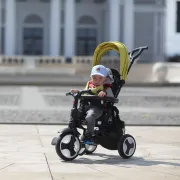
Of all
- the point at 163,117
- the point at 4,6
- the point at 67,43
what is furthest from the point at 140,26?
the point at 163,117

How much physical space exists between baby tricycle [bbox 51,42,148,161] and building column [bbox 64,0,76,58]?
48967mm

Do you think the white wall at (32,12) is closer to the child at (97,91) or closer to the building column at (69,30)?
the building column at (69,30)

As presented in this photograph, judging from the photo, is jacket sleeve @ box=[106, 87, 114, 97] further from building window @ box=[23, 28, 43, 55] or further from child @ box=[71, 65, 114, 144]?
building window @ box=[23, 28, 43, 55]

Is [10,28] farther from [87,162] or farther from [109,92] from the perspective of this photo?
[87,162]

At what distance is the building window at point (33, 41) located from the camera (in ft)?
203

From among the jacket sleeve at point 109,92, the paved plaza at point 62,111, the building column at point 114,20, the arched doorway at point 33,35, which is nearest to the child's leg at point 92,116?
the jacket sleeve at point 109,92

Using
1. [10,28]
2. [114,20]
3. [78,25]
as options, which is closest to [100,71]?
[10,28]

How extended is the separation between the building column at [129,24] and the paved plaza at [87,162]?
47.8m

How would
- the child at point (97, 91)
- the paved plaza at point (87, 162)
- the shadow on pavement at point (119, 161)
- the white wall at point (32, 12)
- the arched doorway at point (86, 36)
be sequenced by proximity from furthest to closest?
the white wall at point (32, 12) < the arched doorway at point (86, 36) < the child at point (97, 91) < the shadow on pavement at point (119, 161) < the paved plaza at point (87, 162)

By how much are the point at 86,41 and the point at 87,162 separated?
5557cm

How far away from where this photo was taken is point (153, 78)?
37.3 metres

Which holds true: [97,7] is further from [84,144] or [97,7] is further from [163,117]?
[84,144]

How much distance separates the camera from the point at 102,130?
8.23 metres

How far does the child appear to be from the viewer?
8.00 metres
